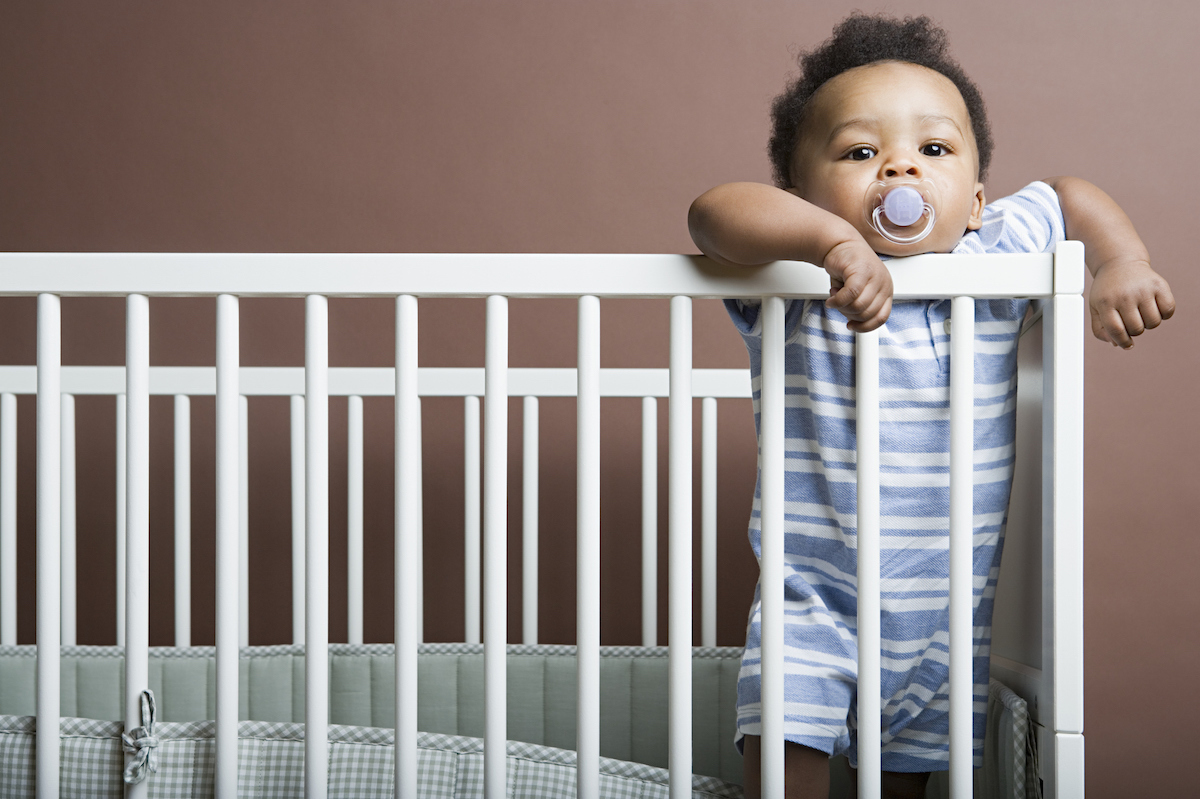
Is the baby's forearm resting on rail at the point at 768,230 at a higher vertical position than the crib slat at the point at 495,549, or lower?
higher

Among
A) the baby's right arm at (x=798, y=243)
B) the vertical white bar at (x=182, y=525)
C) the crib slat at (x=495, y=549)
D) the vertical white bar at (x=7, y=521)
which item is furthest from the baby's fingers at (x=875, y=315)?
the vertical white bar at (x=7, y=521)

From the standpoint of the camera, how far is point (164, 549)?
153 cm

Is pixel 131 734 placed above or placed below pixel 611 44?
below

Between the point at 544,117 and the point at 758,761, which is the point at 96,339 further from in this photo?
the point at 758,761

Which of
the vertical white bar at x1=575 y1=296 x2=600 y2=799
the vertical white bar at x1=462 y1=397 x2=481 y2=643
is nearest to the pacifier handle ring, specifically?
the vertical white bar at x1=575 y1=296 x2=600 y2=799

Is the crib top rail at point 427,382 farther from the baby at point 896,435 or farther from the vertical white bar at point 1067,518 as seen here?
the vertical white bar at point 1067,518

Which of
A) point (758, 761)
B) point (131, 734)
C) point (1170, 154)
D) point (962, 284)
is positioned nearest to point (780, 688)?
point (758, 761)

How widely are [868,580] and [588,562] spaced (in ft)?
0.55

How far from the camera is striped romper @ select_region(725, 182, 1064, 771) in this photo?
26.7 inches

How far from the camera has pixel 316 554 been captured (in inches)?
23.1

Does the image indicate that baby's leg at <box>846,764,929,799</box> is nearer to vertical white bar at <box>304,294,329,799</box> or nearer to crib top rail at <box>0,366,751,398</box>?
vertical white bar at <box>304,294,329,799</box>

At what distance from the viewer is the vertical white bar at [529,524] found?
1202 mm

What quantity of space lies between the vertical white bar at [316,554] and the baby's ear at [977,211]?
0.51 metres

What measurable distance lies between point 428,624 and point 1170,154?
4.37 feet
